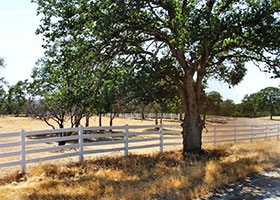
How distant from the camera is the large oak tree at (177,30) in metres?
9.75

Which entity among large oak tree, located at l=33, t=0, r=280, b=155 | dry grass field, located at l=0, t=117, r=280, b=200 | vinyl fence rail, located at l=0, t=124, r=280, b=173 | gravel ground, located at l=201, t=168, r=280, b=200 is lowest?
gravel ground, located at l=201, t=168, r=280, b=200

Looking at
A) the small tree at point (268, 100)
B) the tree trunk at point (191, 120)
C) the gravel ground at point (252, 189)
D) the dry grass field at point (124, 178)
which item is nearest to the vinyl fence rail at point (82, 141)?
the dry grass field at point (124, 178)

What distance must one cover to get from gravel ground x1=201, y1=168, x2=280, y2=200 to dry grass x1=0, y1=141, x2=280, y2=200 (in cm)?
27

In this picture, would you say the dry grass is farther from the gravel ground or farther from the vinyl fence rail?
the vinyl fence rail

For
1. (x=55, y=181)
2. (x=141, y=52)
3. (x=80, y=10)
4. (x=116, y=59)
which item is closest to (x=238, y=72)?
(x=141, y=52)

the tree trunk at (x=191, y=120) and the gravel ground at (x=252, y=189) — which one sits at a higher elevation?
the tree trunk at (x=191, y=120)

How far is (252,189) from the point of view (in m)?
7.38

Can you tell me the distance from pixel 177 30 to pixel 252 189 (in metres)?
5.88

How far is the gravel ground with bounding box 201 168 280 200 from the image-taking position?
673cm

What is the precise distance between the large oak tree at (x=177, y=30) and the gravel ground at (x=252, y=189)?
454cm

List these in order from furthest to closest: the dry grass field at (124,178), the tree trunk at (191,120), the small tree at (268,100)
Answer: the small tree at (268,100)
the tree trunk at (191,120)
the dry grass field at (124,178)

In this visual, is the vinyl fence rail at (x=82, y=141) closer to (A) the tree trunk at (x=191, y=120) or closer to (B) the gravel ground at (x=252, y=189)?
(A) the tree trunk at (x=191, y=120)

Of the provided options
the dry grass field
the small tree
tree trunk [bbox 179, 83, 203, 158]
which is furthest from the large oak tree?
the small tree

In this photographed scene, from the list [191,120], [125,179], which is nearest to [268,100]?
[191,120]
